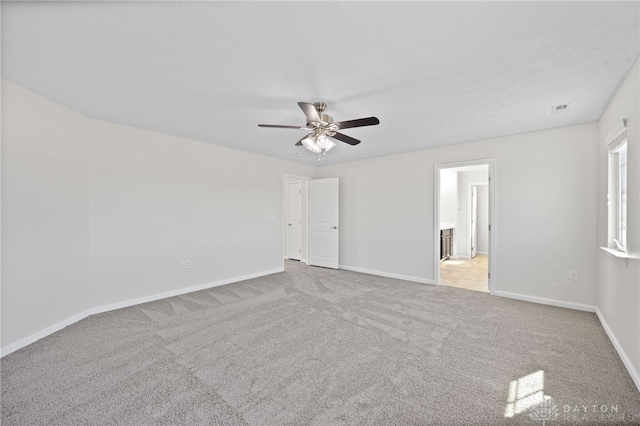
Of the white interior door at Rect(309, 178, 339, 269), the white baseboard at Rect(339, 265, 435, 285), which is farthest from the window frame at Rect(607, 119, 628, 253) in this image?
the white interior door at Rect(309, 178, 339, 269)

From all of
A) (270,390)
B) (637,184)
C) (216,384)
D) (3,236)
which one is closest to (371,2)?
(637,184)

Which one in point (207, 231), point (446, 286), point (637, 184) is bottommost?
point (446, 286)

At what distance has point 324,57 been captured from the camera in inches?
73.2

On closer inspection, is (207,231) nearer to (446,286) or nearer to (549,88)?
(446,286)

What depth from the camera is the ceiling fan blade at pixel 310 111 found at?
2084 millimetres

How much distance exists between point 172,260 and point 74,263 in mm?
1094

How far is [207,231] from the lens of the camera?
4234 mm

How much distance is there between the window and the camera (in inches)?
99.7

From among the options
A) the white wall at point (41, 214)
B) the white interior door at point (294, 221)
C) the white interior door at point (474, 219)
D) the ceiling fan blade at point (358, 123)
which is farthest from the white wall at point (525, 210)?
the white wall at point (41, 214)

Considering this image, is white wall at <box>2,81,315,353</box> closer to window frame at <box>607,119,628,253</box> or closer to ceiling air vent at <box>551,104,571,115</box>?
ceiling air vent at <box>551,104,571,115</box>

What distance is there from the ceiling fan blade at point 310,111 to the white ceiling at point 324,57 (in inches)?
9.3

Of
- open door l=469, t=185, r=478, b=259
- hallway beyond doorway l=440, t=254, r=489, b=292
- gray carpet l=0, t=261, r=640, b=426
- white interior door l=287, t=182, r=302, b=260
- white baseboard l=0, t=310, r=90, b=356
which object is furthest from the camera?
open door l=469, t=185, r=478, b=259

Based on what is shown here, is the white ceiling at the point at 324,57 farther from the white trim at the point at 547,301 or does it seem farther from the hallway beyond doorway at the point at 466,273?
the hallway beyond doorway at the point at 466,273

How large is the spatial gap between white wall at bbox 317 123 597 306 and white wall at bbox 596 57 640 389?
0.53m
